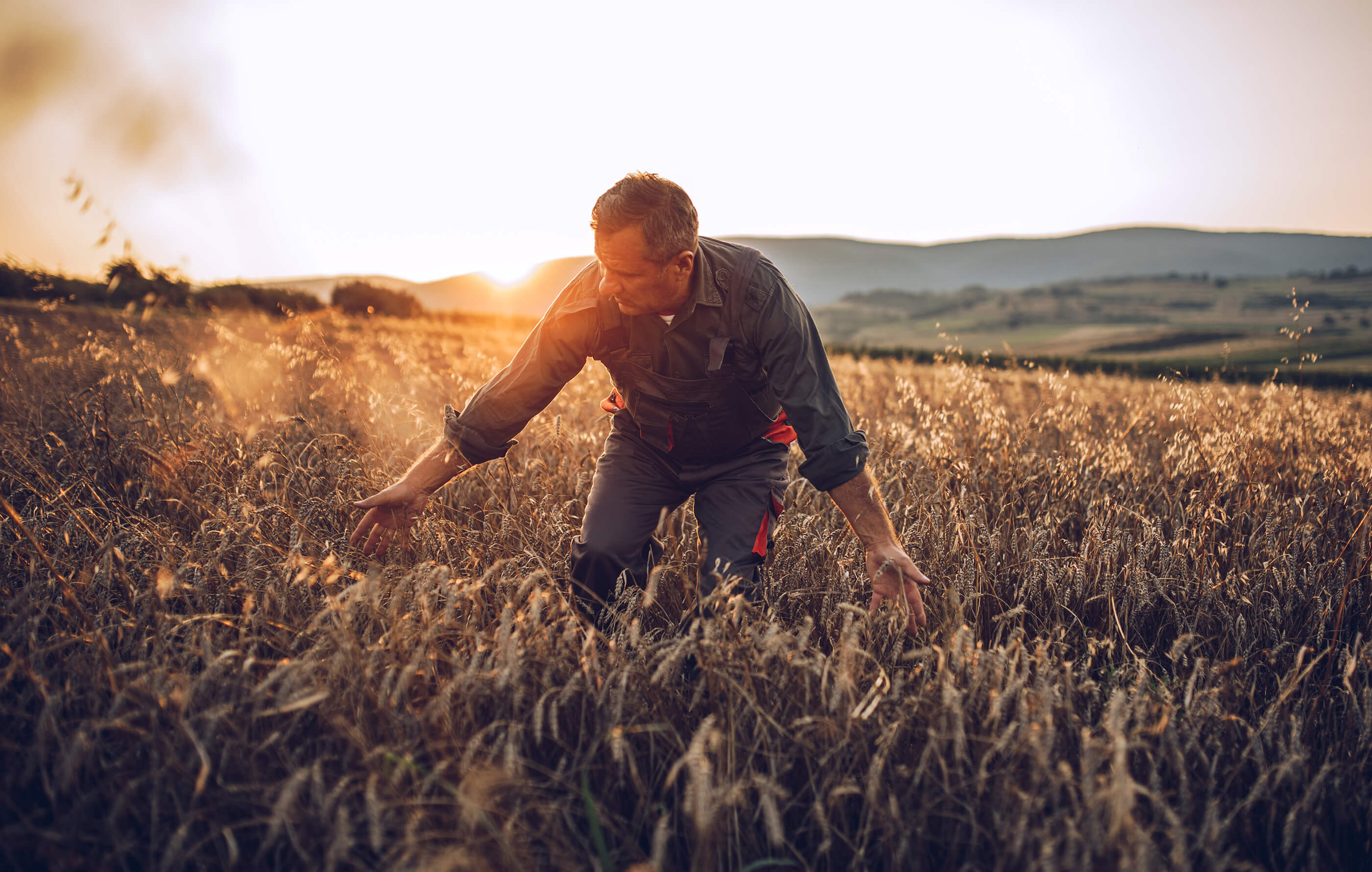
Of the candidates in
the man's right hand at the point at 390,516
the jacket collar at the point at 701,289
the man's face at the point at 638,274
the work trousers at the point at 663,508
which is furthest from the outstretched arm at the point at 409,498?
the jacket collar at the point at 701,289

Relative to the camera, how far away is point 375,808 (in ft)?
3.79

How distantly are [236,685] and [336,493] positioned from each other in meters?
1.32

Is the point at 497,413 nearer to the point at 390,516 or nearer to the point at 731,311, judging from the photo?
the point at 390,516

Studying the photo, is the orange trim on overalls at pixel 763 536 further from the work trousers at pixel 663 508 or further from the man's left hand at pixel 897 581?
the man's left hand at pixel 897 581

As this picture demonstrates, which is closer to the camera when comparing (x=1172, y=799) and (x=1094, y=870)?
(x=1094, y=870)

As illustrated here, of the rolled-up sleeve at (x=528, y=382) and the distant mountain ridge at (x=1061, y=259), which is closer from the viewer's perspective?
the rolled-up sleeve at (x=528, y=382)

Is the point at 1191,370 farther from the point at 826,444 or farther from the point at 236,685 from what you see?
the point at 236,685

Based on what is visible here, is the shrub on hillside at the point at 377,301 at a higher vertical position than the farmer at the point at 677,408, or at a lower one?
higher

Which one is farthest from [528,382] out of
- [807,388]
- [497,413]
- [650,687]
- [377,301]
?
[377,301]

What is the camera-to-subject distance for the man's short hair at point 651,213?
2.24m

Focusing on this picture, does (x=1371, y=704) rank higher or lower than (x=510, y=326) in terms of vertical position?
lower

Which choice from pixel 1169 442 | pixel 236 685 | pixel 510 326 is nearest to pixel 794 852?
pixel 236 685

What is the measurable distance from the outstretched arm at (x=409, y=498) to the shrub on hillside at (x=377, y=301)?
1581 centimetres

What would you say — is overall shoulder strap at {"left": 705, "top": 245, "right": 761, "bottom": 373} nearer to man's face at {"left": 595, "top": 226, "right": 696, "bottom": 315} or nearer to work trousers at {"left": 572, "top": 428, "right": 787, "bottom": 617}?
man's face at {"left": 595, "top": 226, "right": 696, "bottom": 315}
